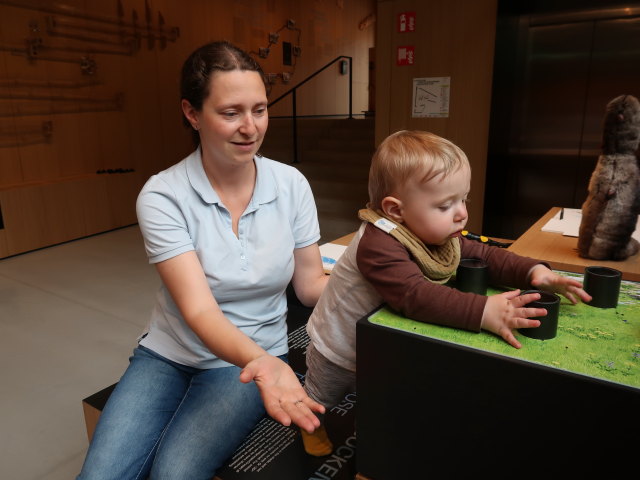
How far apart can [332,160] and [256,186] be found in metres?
5.64

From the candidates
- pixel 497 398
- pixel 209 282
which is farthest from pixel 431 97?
pixel 497 398

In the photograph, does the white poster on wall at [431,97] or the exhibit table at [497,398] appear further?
the white poster on wall at [431,97]

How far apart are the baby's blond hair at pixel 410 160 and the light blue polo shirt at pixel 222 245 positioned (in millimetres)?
533

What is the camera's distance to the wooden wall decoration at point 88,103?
5176 millimetres

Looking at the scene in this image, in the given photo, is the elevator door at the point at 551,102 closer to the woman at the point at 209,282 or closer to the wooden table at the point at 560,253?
the wooden table at the point at 560,253

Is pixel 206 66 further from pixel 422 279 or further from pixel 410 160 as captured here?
pixel 422 279

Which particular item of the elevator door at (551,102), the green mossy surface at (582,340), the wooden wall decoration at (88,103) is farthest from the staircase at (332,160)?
the green mossy surface at (582,340)

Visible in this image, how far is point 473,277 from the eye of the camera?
3.14 feet

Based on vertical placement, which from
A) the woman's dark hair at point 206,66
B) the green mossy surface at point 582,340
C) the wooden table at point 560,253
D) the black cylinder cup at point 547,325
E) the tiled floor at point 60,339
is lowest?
the tiled floor at point 60,339

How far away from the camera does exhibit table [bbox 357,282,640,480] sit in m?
0.65

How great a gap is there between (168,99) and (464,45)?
4440 millimetres

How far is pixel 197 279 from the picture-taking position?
130 centimetres

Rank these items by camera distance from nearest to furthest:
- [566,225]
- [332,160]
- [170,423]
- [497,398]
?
[497,398]
[170,423]
[566,225]
[332,160]

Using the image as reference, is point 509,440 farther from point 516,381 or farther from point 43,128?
point 43,128
